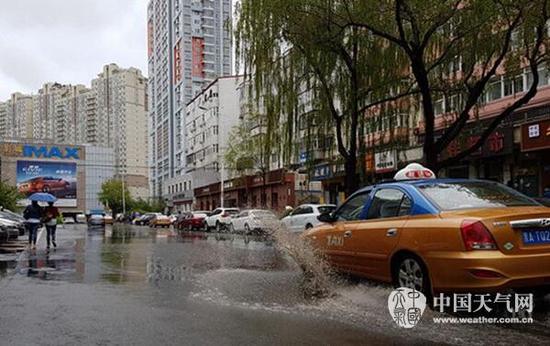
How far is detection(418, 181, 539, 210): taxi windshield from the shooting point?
20.6 ft

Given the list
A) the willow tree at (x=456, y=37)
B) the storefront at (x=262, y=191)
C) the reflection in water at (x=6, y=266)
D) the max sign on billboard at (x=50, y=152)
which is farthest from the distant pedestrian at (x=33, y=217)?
the max sign on billboard at (x=50, y=152)

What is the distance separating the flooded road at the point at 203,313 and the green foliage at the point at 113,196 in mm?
101307

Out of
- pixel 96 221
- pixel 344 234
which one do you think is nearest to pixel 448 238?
pixel 344 234

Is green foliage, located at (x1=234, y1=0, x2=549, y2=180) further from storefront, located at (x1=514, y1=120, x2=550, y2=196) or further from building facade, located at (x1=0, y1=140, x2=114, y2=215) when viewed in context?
building facade, located at (x1=0, y1=140, x2=114, y2=215)

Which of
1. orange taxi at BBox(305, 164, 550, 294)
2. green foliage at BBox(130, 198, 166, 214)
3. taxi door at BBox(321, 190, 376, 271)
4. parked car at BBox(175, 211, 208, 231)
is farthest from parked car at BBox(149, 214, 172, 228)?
orange taxi at BBox(305, 164, 550, 294)

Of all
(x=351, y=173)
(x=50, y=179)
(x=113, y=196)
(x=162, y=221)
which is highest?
(x=50, y=179)

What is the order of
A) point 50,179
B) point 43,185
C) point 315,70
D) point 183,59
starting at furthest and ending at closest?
1. point 183,59
2. point 50,179
3. point 43,185
4. point 315,70

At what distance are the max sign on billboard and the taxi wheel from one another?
94010 mm

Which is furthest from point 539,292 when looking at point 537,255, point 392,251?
point 392,251

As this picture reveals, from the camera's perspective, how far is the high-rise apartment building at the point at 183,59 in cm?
10412

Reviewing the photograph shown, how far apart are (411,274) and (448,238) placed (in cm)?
76

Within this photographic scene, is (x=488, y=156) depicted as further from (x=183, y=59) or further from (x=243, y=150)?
(x=183, y=59)

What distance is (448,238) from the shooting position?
5766mm

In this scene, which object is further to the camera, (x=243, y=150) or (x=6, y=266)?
(x=243, y=150)
